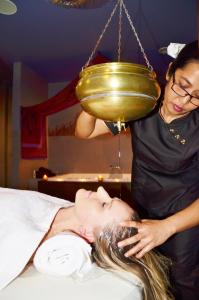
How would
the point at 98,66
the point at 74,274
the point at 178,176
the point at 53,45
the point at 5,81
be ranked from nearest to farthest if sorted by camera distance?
the point at 98,66 < the point at 74,274 < the point at 178,176 < the point at 53,45 < the point at 5,81

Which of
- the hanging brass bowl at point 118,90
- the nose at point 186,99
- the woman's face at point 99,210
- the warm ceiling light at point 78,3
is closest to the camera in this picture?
the hanging brass bowl at point 118,90

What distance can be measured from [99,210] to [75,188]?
10.9ft

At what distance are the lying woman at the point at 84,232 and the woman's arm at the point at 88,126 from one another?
290 millimetres

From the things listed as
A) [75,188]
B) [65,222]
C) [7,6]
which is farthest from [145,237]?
[75,188]

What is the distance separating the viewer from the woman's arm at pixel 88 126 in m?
1.48

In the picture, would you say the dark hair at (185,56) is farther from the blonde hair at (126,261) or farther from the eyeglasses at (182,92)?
the blonde hair at (126,261)

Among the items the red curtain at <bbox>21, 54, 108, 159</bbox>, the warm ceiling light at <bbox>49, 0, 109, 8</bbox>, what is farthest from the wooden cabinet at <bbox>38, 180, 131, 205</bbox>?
the warm ceiling light at <bbox>49, 0, 109, 8</bbox>

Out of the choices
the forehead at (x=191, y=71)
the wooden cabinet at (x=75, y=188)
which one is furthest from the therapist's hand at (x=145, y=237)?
the wooden cabinet at (x=75, y=188)

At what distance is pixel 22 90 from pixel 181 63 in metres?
4.60

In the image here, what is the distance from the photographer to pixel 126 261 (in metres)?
1.30

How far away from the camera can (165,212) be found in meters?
1.68

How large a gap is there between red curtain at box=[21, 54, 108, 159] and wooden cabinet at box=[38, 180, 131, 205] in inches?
24.4

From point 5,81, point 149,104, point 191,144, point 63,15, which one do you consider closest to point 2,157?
point 5,81

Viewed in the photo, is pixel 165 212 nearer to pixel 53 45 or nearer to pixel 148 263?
pixel 148 263
